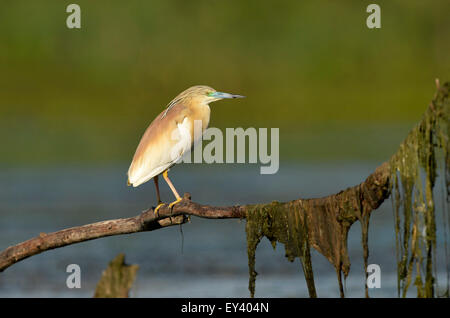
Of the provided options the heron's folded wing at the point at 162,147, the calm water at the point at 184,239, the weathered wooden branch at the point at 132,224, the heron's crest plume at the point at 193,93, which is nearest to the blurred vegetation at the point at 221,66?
the calm water at the point at 184,239

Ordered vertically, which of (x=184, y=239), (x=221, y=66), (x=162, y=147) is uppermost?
(x=221, y=66)

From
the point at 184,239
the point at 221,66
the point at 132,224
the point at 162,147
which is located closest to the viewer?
the point at 132,224

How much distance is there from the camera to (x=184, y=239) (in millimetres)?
14516

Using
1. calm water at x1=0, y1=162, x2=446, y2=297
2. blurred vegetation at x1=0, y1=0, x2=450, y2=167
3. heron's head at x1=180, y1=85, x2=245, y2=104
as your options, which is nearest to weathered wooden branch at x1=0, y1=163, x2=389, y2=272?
calm water at x1=0, y1=162, x2=446, y2=297

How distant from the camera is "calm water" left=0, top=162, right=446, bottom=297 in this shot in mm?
11781

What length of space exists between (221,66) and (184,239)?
20729 millimetres

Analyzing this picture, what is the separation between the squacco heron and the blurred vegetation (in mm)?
20151

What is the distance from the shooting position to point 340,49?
3569cm

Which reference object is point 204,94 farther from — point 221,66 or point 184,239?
point 221,66

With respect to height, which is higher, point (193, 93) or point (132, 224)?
point (193, 93)

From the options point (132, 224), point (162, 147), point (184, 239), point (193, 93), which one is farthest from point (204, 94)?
point (184, 239)

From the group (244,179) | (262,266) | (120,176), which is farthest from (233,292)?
(120,176)

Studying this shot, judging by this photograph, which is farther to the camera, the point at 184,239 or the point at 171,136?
the point at 184,239

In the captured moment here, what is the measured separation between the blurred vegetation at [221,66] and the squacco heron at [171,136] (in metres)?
20.2
